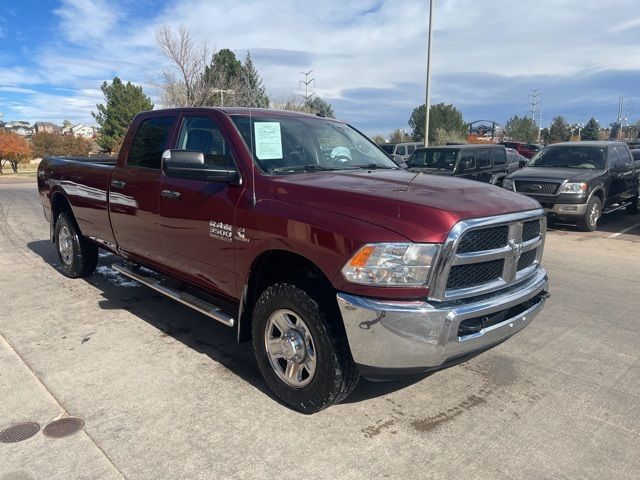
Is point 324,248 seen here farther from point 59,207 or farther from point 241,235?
point 59,207

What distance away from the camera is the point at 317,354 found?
3.07m

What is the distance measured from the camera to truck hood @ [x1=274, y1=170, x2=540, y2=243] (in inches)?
110

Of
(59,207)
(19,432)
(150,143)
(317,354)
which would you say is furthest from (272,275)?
(59,207)

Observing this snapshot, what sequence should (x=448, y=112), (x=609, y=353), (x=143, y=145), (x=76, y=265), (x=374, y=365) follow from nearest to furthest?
(x=374, y=365) < (x=609, y=353) < (x=143, y=145) < (x=76, y=265) < (x=448, y=112)

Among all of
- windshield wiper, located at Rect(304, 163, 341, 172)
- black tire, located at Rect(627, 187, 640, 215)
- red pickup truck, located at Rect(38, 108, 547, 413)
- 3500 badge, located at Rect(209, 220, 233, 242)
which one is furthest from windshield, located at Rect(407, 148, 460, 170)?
Answer: 3500 badge, located at Rect(209, 220, 233, 242)

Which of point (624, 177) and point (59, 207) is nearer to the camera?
point (59, 207)

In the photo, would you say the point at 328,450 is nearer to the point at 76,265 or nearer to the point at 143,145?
A: the point at 143,145

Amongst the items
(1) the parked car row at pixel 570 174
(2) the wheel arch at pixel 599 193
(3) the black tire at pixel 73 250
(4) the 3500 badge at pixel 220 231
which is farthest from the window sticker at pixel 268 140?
(2) the wheel arch at pixel 599 193

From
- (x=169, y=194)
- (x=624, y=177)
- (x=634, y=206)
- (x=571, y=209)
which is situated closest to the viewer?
(x=169, y=194)

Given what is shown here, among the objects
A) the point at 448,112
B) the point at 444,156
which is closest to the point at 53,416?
the point at 444,156

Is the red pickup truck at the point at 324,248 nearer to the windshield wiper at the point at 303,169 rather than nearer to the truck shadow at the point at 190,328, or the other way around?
the windshield wiper at the point at 303,169

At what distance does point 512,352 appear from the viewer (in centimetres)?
427

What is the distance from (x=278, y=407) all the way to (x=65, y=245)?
14.7 feet

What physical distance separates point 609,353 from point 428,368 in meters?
2.27
